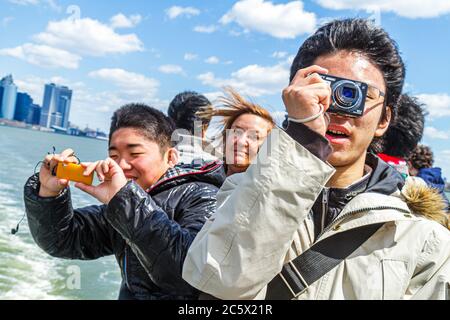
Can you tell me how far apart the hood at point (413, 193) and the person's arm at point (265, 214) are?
1.33 feet

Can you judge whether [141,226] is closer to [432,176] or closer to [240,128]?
[240,128]

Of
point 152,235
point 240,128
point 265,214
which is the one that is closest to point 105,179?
point 152,235

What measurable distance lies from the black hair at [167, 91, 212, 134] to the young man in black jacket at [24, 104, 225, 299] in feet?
5.78

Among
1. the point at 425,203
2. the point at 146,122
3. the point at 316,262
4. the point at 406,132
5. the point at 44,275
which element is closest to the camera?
the point at 316,262

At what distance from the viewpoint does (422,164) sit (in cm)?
446

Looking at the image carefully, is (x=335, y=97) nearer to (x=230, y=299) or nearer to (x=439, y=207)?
(x=439, y=207)

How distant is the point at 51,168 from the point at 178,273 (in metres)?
0.70

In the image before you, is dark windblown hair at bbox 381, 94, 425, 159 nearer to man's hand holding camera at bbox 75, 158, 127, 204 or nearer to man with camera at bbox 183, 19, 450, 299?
man with camera at bbox 183, 19, 450, 299

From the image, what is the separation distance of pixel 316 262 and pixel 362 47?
0.80 m

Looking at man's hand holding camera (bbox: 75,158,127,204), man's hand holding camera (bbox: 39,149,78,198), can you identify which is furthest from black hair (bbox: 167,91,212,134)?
man's hand holding camera (bbox: 75,158,127,204)

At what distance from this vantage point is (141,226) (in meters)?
1.57

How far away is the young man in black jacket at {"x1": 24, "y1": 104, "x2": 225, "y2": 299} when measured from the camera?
158 cm

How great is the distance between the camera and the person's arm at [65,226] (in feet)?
6.17
